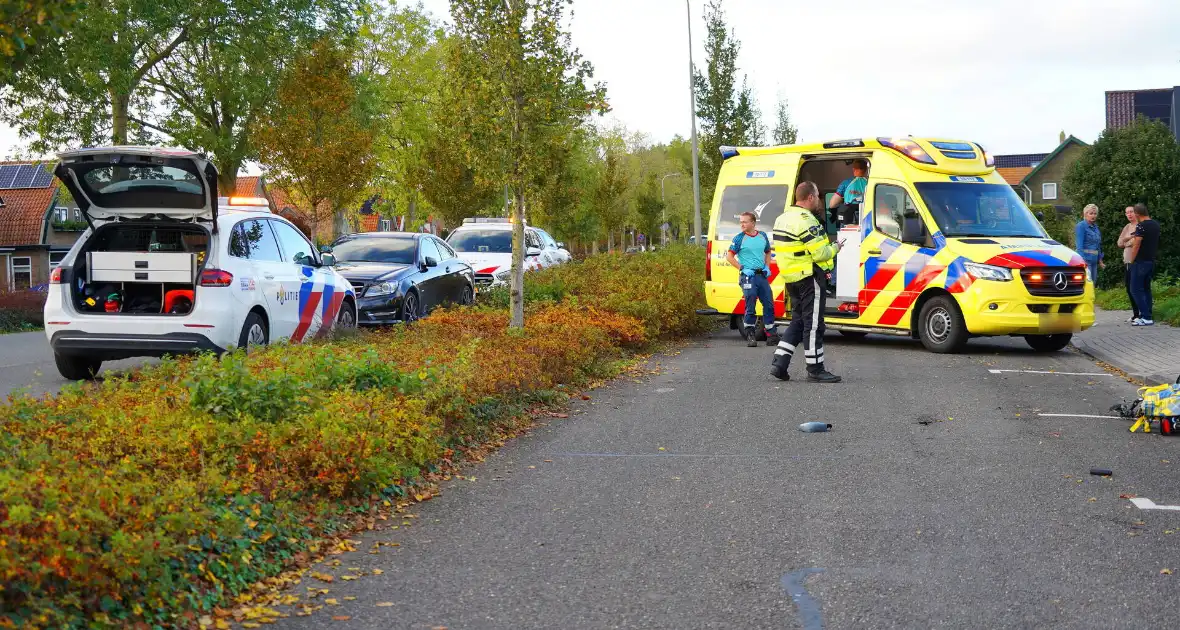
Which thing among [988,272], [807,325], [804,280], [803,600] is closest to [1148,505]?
[803,600]

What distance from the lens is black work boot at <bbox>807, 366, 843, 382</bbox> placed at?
1161cm

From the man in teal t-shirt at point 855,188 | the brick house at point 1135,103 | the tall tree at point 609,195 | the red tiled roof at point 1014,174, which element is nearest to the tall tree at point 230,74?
the man in teal t-shirt at point 855,188

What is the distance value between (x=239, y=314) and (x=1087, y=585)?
27.8 feet

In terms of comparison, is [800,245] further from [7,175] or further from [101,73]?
[7,175]

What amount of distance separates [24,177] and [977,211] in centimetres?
7061

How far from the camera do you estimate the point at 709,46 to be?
3828 cm

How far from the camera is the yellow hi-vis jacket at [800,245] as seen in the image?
11617mm

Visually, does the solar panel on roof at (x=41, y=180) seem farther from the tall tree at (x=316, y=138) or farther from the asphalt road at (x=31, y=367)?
the asphalt road at (x=31, y=367)

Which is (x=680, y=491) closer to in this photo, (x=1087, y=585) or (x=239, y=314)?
(x=1087, y=585)

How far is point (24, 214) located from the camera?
70.1 m

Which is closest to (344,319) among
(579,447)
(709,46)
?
(579,447)

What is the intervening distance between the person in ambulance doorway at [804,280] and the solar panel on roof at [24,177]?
70004mm

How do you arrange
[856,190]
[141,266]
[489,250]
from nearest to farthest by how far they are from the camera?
1. [141,266]
2. [856,190]
3. [489,250]

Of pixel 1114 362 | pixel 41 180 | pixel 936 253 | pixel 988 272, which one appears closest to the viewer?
pixel 1114 362
